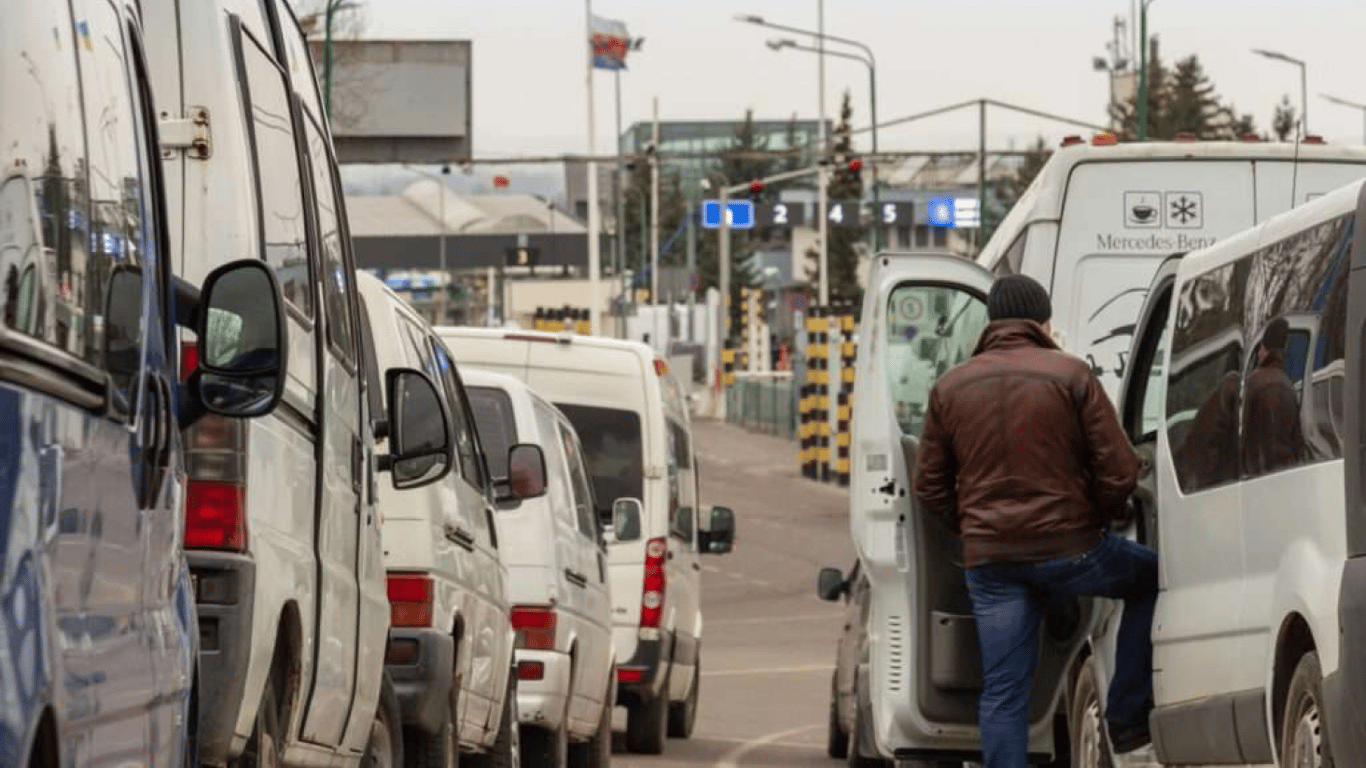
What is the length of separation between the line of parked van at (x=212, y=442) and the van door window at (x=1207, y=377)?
7.19 ft

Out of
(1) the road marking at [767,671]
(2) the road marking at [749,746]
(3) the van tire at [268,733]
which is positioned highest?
(3) the van tire at [268,733]

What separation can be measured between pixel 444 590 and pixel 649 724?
8512 millimetres

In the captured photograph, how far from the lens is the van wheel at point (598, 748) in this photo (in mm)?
15820

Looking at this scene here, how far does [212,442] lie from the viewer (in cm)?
661

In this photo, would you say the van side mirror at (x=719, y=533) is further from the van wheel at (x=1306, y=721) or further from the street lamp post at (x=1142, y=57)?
the street lamp post at (x=1142, y=57)

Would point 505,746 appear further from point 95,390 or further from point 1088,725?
point 95,390

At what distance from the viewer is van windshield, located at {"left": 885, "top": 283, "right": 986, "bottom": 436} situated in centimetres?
1182

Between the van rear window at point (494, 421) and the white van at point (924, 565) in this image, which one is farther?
the van rear window at point (494, 421)

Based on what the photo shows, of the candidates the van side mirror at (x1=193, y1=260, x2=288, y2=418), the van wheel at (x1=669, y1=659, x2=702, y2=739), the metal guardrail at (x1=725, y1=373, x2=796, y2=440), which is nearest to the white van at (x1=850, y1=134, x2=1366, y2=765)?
the van side mirror at (x1=193, y1=260, x2=288, y2=418)

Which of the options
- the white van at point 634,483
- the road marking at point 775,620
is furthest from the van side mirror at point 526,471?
the road marking at point 775,620

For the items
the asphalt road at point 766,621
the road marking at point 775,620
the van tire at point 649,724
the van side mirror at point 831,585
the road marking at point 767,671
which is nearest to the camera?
the van side mirror at point 831,585

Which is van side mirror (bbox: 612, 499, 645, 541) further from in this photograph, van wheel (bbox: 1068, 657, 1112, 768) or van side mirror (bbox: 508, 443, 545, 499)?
van wheel (bbox: 1068, 657, 1112, 768)

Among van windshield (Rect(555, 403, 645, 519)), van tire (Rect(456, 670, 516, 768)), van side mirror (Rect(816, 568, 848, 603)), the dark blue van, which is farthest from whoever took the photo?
van windshield (Rect(555, 403, 645, 519))

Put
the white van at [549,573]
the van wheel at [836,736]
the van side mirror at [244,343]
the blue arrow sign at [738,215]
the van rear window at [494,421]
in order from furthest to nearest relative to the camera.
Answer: the blue arrow sign at [738,215] → the van wheel at [836,736] → the van rear window at [494,421] → the white van at [549,573] → the van side mirror at [244,343]
